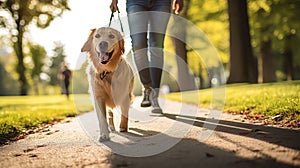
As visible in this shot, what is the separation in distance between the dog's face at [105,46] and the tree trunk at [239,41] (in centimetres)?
1221

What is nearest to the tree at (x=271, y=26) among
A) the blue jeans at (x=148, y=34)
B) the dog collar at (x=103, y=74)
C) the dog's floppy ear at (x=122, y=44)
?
the blue jeans at (x=148, y=34)

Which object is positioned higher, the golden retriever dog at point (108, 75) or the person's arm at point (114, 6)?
the person's arm at point (114, 6)

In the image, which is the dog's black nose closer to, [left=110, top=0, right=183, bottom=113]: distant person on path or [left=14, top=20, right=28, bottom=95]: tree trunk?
[left=110, top=0, right=183, bottom=113]: distant person on path

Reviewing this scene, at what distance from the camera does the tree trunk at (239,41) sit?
1623 cm

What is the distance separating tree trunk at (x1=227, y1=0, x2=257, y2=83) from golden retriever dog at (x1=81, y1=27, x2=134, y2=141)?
12.3m

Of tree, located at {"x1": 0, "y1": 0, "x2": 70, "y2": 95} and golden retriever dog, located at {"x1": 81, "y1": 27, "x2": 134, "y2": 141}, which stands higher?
tree, located at {"x1": 0, "y1": 0, "x2": 70, "y2": 95}

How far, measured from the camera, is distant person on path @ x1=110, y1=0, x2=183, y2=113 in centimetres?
589

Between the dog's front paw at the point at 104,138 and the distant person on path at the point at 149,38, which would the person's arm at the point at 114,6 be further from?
the dog's front paw at the point at 104,138

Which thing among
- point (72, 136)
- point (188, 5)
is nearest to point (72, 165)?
point (72, 136)

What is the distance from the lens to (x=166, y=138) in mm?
3883

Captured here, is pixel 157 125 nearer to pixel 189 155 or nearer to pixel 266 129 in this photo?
pixel 266 129

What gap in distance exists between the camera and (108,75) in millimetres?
4496

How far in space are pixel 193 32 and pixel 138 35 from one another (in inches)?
1010

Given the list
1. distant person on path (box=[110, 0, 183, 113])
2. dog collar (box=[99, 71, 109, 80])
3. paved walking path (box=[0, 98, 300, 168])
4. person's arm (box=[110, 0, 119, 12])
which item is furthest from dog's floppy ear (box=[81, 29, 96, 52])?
distant person on path (box=[110, 0, 183, 113])
